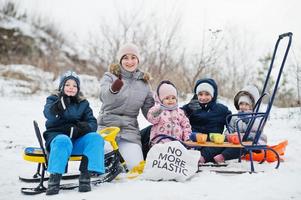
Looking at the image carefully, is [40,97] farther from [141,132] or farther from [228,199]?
[228,199]

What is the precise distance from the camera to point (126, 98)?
426 cm

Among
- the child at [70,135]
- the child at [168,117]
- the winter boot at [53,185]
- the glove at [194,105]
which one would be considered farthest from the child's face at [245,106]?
the winter boot at [53,185]

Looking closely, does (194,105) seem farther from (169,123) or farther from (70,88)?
(70,88)

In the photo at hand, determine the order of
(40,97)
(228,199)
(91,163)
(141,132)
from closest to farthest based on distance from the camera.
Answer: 1. (228,199)
2. (91,163)
3. (141,132)
4. (40,97)

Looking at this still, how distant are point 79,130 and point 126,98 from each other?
89 centimetres

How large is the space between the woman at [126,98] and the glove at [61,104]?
648 mm

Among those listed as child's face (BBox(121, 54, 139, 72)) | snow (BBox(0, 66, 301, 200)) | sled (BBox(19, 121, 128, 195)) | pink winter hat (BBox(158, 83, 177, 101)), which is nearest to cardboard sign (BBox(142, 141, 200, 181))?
snow (BBox(0, 66, 301, 200))

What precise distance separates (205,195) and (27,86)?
9952 millimetres

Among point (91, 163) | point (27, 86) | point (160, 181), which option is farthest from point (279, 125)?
point (27, 86)

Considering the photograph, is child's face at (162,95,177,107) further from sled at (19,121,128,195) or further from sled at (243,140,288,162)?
sled at (243,140,288,162)

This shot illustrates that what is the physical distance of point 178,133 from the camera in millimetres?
4117

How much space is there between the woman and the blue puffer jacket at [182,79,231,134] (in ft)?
1.96

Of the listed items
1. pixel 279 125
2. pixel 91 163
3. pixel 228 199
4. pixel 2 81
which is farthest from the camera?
pixel 2 81

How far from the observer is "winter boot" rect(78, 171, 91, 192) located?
3232mm
